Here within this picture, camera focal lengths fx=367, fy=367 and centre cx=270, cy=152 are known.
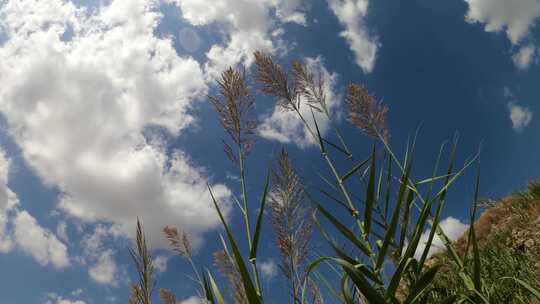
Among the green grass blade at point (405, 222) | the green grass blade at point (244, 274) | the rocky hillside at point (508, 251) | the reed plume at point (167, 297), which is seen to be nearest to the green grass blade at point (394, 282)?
the green grass blade at point (405, 222)

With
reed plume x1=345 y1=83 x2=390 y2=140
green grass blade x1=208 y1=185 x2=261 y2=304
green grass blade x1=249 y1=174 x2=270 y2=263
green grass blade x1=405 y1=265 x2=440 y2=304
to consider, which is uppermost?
reed plume x1=345 y1=83 x2=390 y2=140

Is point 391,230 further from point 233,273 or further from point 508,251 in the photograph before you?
point 508,251

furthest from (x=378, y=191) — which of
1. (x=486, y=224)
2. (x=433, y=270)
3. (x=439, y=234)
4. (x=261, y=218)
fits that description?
(x=486, y=224)

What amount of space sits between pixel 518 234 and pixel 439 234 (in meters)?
6.50

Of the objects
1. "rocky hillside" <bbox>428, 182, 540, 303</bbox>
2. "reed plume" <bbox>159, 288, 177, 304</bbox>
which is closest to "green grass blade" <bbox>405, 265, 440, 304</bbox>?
"rocky hillside" <bbox>428, 182, 540, 303</bbox>

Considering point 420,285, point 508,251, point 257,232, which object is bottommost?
point 420,285

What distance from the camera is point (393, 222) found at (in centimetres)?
124

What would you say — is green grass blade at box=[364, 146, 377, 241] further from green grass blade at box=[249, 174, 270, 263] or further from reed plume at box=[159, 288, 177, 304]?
reed plume at box=[159, 288, 177, 304]

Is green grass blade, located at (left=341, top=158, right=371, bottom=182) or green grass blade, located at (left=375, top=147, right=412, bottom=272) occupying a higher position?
green grass blade, located at (left=341, top=158, right=371, bottom=182)

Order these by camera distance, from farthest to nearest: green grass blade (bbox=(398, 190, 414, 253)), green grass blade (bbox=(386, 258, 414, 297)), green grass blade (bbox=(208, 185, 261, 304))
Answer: green grass blade (bbox=(398, 190, 414, 253)), green grass blade (bbox=(386, 258, 414, 297)), green grass blade (bbox=(208, 185, 261, 304))

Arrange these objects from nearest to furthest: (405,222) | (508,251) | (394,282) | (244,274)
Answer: (244,274)
(394,282)
(405,222)
(508,251)

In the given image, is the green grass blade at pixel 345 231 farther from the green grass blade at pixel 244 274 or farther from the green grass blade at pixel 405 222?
the green grass blade at pixel 244 274

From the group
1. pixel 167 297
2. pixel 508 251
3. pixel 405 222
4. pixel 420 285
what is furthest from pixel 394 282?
pixel 508 251

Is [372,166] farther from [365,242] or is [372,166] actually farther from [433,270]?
[433,270]
